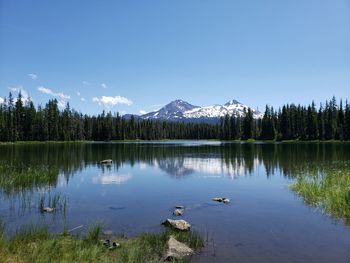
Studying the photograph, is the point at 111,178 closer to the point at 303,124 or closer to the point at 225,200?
the point at 225,200

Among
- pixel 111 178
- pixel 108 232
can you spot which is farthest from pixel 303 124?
pixel 108 232

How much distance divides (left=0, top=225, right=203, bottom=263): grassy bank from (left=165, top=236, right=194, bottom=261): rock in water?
1.16 ft

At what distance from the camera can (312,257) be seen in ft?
47.3

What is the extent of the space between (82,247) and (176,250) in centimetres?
397

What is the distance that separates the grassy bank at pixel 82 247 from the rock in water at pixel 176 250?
1.16ft

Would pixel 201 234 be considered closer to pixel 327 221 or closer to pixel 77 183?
pixel 327 221

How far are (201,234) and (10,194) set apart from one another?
1807 centimetres

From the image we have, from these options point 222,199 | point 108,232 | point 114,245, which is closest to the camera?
point 114,245

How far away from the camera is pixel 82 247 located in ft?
46.6

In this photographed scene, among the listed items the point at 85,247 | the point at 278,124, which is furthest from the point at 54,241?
the point at 278,124

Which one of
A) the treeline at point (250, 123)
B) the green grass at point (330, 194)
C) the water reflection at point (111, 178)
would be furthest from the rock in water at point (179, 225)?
the treeline at point (250, 123)

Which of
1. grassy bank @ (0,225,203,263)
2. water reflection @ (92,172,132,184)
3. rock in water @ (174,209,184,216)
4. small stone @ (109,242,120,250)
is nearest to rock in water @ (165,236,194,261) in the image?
grassy bank @ (0,225,203,263)

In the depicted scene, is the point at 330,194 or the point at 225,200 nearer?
the point at 330,194

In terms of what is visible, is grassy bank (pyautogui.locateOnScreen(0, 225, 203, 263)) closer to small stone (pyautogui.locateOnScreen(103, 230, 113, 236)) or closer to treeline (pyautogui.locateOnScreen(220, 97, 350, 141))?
small stone (pyautogui.locateOnScreen(103, 230, 113, 236))
